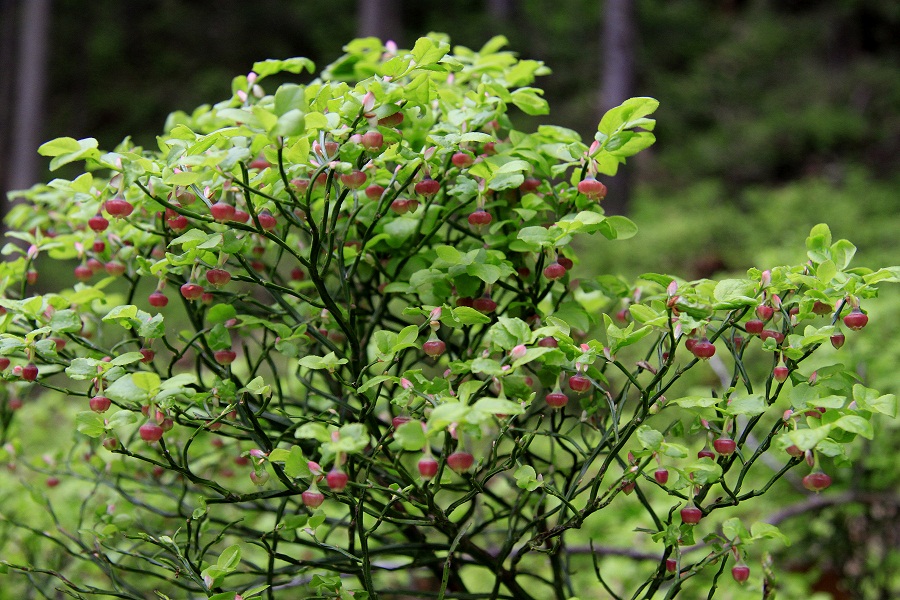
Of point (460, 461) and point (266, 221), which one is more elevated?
point (266, 221)

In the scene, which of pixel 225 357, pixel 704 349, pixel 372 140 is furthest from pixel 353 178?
pixel 704 349

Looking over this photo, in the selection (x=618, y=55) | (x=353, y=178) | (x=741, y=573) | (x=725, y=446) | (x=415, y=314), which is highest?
(x=618, y=55)

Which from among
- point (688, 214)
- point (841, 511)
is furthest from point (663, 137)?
point (841, 511)

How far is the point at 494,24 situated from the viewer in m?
11.8

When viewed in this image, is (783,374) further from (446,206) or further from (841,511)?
(841,511)

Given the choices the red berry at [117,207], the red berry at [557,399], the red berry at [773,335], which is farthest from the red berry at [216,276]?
the red berry at [773,335]

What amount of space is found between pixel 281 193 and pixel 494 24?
37.6ft

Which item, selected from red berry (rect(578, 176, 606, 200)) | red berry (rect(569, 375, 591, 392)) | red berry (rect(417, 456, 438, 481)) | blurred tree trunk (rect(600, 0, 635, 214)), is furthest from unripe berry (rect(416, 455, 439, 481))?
blurred tree trunk (rect(600, 0, 635, 214))

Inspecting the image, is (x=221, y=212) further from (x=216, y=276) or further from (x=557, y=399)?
(x=557, y=399)

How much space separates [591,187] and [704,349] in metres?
0.28

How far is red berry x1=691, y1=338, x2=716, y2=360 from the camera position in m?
1.06

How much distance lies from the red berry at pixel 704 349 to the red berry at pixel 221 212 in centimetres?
65

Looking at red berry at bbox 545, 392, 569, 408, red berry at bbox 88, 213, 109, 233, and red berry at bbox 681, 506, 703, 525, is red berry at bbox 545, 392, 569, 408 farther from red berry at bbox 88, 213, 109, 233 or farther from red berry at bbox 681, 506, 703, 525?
red berry at bbox 88, 213, 109, 233

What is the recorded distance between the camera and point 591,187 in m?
1.12
